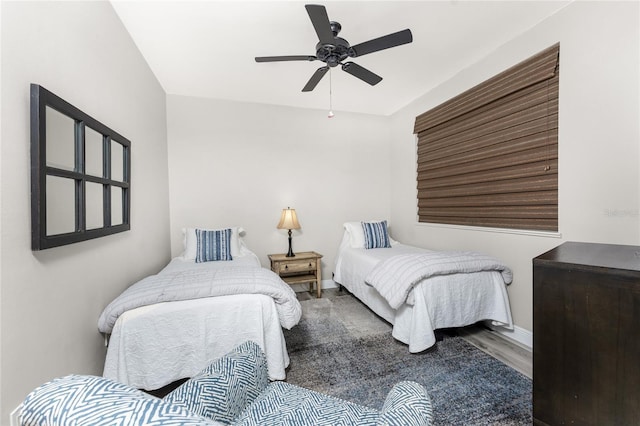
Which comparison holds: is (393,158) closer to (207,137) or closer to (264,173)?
(264,173)

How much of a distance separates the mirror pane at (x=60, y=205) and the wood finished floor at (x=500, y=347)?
288 cm

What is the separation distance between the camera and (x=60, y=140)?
1.32m

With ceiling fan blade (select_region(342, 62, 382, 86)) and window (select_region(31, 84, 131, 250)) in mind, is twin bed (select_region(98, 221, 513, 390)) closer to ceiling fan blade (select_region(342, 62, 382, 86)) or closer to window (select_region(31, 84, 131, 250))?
window (select_region(31, 84, 131, 250))

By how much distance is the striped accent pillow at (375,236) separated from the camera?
3559 millimetres

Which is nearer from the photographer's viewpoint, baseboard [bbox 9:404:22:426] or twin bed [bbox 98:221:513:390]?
baseboard [bbox 9:404:22:426]

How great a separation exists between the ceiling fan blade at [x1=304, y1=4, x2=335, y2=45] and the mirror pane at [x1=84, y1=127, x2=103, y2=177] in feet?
4.67

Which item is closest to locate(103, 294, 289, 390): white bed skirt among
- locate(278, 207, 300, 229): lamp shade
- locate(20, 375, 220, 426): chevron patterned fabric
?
locate(20, 375, 220, 426): chevron patterned fabric

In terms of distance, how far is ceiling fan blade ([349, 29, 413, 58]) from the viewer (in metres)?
1.75

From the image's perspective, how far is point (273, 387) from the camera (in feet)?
3.55

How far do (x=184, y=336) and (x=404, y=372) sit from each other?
1487 millimetres

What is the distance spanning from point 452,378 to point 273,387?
1.38 meters

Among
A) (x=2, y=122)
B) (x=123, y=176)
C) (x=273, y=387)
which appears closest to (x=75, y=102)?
(x=2, y=122)

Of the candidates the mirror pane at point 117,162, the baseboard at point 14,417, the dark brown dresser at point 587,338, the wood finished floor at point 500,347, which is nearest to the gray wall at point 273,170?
the mirror pane at point 117,162

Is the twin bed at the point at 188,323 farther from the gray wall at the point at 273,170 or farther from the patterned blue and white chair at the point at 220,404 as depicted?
the gray wall at the point at 273,170
